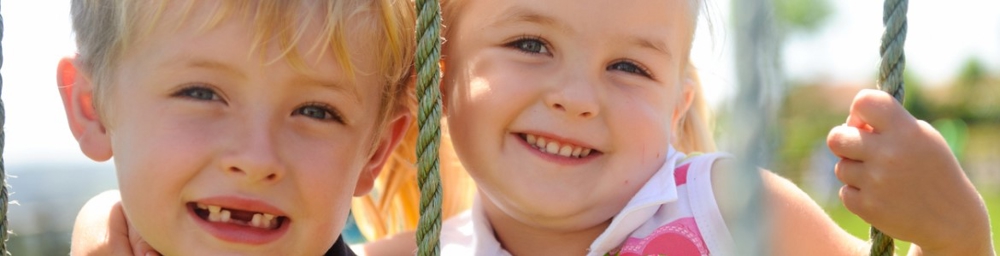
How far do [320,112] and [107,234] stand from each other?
460 millimetres

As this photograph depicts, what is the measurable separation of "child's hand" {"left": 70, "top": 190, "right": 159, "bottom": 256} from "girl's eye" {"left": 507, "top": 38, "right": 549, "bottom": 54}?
2.33 feet

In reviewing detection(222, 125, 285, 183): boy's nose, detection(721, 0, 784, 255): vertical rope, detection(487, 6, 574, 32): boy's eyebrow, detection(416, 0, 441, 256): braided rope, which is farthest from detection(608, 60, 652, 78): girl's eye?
detection(721, 0, 784, 255): vertical rope

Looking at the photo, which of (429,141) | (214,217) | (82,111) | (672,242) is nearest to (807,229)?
(672,242)

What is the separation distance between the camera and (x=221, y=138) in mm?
1652

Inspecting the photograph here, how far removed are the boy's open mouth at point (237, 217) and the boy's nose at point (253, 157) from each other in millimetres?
79

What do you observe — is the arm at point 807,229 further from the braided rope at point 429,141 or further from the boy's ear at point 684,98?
the braided rope at point 429,141

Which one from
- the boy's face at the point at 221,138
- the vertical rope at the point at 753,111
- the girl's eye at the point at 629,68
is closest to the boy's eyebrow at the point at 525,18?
the girl's eye at the point at 629,68

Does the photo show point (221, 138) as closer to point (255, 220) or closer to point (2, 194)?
point (255, 220)

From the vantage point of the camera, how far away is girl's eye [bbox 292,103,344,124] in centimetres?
175

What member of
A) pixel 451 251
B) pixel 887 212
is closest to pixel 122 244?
pixel 451 251

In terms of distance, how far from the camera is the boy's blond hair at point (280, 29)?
1682 millimetres

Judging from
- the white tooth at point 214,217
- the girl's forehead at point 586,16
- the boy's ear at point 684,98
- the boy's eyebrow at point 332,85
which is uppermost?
the girl's forehead at point 586,16

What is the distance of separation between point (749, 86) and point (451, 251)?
1.52m

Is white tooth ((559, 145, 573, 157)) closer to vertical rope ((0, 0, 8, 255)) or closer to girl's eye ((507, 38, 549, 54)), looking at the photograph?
girl's eye ((507, 38, 549, 54))
